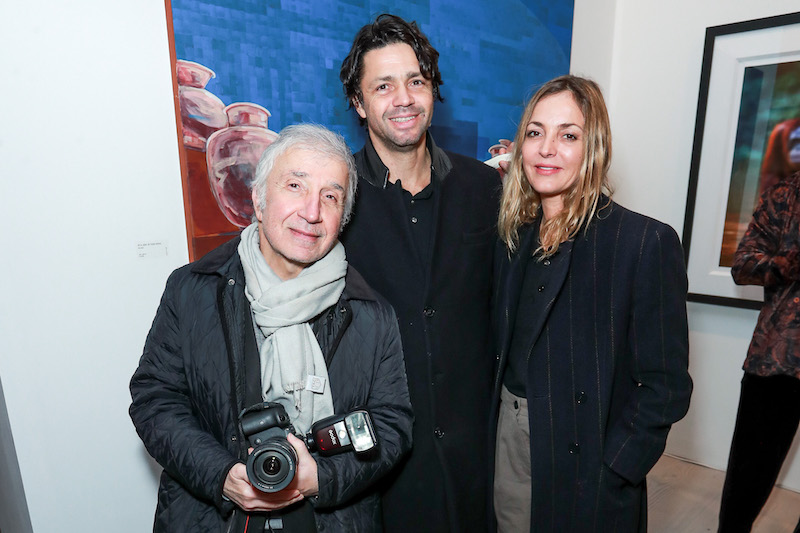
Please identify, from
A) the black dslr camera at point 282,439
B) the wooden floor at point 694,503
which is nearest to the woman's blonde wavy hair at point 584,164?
the black dslr camera at point 282,439

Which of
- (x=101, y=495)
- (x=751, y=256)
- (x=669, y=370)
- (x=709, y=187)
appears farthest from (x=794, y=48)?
(x=101, y=495)

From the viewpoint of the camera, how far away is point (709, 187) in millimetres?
2703

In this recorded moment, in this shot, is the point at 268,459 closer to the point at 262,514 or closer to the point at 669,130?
the point at 262,514

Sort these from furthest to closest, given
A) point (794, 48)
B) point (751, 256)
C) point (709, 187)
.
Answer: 1. point (709, 187)
2. point (794, 48)
3. point (751, 256)

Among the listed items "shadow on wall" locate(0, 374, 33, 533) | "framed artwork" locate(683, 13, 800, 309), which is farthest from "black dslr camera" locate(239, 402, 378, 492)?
"framed artwork" locate(683, 13, 800, 309)

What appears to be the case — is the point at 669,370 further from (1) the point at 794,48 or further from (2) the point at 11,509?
(1) the point at 794,48

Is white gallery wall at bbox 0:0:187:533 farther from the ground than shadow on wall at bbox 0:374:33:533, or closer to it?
farther from the ground

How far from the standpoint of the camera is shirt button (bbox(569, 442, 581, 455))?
1353 mm

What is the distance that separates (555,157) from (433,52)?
0.56 m

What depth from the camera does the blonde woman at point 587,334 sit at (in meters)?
1.29

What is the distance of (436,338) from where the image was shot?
146 cm

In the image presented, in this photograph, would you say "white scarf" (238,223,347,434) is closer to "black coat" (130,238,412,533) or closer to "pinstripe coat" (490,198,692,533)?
"black coat" (130,238,412,533)

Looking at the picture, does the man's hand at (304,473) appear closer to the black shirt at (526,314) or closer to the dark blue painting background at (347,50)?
the black shirt at (526,314)

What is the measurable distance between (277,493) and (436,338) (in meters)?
0.62
